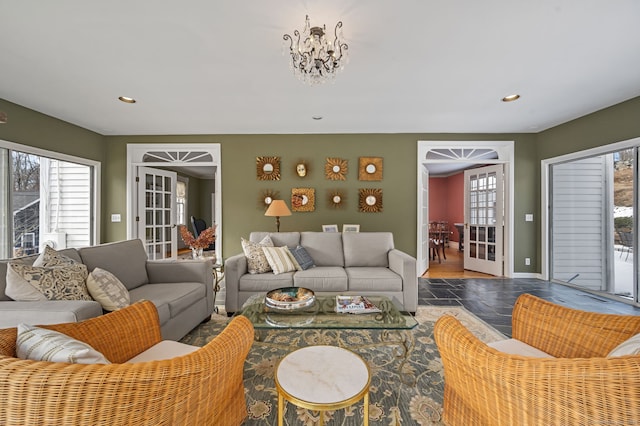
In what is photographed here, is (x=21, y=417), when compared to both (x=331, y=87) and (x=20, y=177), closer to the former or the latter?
(x=331, y=87)

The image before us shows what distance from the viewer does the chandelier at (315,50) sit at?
1850 millimetres

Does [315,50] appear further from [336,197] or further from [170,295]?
[336,197]

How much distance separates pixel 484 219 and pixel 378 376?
13.6 feet

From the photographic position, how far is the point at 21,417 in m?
0.65

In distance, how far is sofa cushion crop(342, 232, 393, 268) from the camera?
10.8 ft

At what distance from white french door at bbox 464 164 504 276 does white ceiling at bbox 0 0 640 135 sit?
1192 millimetres

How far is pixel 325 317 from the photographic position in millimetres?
1827

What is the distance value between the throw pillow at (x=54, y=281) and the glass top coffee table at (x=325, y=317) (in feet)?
3.62

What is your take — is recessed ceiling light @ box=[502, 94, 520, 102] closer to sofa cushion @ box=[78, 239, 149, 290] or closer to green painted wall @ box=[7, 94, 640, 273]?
green painted wall @ box=[7, 94, 640, 273]

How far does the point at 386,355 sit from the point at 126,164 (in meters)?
5.04

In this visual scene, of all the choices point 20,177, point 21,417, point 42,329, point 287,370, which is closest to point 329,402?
point 287,370

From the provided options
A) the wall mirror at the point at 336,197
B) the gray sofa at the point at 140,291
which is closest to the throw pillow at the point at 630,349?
the gray sofa at the point at 140,291

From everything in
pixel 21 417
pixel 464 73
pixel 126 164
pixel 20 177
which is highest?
pixel 464 73

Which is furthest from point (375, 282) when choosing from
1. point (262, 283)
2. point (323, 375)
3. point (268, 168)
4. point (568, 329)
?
point (268, 168)
